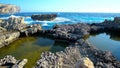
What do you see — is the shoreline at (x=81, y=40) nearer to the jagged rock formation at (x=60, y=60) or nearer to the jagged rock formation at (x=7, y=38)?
the jagged rock formation at (x=60, y=60)

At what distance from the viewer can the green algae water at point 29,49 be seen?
22362mm

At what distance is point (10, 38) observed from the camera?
99.8 feet

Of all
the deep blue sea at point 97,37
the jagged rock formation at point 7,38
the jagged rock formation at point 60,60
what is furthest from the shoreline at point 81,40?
the deep blue sea at point 97,37

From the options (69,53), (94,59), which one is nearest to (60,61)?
(69,53)

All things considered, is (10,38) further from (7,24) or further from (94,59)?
(94,59)

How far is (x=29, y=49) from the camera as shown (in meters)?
25.4

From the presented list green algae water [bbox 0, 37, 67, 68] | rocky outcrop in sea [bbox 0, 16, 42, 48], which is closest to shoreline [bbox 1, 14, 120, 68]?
rocky outcrop in sea [bbox 0, 16, 42, 48]

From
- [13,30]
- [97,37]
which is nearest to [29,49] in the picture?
[13,30]

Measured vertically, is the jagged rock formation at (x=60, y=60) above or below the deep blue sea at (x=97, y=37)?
above

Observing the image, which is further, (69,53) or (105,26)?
(105,26)

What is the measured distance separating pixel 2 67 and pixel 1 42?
34.2 feet

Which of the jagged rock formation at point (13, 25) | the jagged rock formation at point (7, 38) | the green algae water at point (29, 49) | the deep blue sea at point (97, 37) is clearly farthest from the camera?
the jagged rock formation at point (13, 25)

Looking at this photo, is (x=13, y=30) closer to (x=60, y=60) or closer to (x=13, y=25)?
(x=13, y=25)

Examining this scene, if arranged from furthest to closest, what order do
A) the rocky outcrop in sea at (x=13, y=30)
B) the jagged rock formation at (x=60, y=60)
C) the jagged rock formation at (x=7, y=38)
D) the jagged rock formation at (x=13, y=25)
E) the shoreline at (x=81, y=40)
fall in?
the jagged rock formation at (x=13, y=25), the rocky outcrop in sea at (x=13, y=30), the jagged rock formation at (x=7, y=38), the shoreline at (x=81, y=40), the jagged rock formation at (x=60, y=60)
